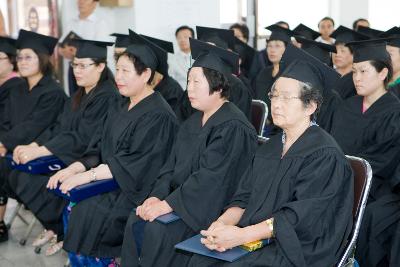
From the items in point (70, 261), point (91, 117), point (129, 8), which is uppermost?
point (129, 8)

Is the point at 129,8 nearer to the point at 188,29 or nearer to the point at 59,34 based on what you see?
the point at 188,29

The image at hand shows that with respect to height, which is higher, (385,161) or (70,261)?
(385,161)

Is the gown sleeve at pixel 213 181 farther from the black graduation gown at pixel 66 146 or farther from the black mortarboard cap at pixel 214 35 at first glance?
the black mortarboard cap at pixel 214 35

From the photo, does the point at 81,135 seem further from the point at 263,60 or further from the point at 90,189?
the point at 263,60

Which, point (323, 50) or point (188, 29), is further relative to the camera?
point (188, 29)

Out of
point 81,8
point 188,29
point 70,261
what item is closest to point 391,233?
point 70,261

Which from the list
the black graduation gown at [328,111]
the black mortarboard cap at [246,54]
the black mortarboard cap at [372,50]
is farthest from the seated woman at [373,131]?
the black mortarboard cap at [246,54]

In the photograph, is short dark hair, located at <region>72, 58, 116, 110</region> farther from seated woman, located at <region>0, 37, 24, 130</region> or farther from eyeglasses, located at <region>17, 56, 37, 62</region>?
seated woman, located at <region>0, 37, 24, 130</region>

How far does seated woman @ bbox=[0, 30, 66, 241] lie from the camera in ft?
15.6

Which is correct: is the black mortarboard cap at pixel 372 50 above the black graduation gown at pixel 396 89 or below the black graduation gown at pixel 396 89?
above

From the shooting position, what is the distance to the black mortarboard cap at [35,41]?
15.6 ft

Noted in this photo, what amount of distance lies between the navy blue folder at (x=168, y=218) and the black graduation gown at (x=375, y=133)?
1.32 m

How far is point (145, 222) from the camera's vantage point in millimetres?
3297

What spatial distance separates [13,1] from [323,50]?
5.30 m
